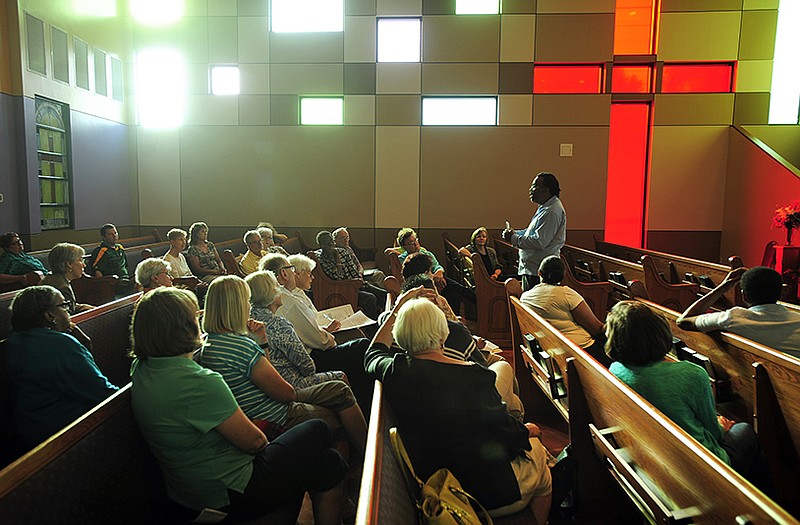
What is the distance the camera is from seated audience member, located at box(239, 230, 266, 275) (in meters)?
5.62

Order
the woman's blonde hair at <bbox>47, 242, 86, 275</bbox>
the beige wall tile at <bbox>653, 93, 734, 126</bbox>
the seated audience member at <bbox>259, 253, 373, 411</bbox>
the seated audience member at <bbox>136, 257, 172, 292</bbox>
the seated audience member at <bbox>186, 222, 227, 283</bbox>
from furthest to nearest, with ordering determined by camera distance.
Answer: the beige wall tile at <bbox>653, 93, 734, 126</bbox> < the seated audience member at <bbox>186, 222, 227, 283</bbox> < the woman's blonde hair at <bbox>47, 242, 86, 275</bbox> < the seated audience member at <bbox>136, 257, 172, 292</bbox> < the seated audience member at <bbox>259, 253, 373, 411</bbox>

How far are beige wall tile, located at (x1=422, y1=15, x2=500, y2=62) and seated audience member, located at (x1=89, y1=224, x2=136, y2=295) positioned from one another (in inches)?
202

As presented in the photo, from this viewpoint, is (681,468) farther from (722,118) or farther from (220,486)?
(722,118)

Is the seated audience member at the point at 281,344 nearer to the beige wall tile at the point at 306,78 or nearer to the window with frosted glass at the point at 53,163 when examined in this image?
the window with frosted glass at the point at 53,163

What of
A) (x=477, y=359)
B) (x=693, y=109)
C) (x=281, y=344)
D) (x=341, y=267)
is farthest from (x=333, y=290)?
(x=693, y=109)

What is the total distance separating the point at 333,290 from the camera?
5.29 metres

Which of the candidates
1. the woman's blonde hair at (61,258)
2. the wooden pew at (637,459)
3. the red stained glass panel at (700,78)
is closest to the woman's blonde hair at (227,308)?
the wooden pew at (637,459)

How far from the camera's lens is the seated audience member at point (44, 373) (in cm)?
195

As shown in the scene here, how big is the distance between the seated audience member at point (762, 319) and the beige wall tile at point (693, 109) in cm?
648

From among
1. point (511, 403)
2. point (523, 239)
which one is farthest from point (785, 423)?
point (523, 239)

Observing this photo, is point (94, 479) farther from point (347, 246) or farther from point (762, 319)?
point (347, 246)

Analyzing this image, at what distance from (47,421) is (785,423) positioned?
8.21 feet

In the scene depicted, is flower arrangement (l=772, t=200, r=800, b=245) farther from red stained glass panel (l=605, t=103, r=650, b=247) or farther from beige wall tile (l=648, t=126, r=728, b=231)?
red stained glass panel (l=605, t=103, r=650, b=247)

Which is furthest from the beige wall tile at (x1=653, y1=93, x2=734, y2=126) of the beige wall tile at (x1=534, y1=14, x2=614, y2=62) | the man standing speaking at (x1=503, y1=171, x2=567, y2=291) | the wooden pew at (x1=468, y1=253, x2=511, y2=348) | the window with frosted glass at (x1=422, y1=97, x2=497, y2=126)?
the man standing speaking at (x1=503, y1=171, x2=567, y2=291)
